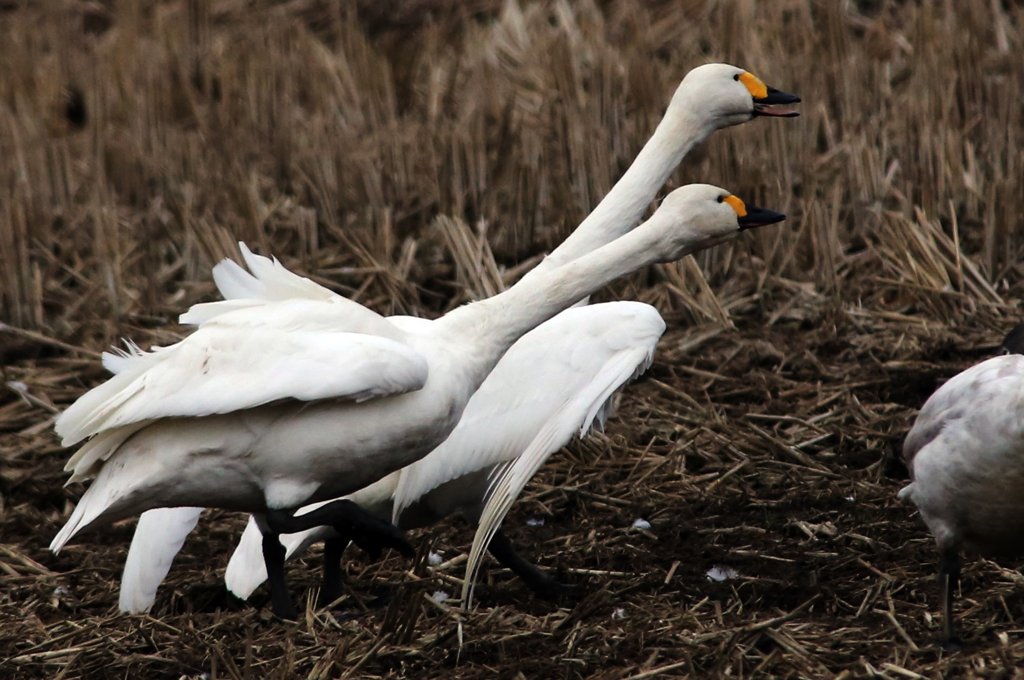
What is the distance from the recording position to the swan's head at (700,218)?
4.22 metres

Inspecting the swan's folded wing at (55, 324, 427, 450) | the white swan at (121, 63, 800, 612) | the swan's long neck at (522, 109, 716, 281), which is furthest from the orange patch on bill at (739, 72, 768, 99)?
the swan's folded wing at (55, 324, 427, 450)

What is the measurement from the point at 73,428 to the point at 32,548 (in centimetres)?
136

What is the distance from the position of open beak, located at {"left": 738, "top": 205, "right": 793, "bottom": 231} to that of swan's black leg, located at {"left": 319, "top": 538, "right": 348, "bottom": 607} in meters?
1.57

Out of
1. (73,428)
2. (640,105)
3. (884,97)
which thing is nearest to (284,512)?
(73,428)

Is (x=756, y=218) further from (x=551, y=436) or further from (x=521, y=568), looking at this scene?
(x=521, y=568)

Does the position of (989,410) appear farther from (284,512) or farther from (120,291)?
(120,291)

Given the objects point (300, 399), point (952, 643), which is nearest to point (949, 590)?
point (952, 643)

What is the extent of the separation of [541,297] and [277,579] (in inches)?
44.0

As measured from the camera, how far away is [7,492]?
5.57m

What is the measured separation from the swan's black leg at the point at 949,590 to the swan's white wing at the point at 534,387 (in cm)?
106

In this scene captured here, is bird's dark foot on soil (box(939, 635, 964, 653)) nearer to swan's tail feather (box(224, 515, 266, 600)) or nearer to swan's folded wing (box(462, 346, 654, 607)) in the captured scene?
swan's folded wing (box(462, 346, 654, 607))

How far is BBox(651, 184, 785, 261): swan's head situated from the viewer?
422 cm

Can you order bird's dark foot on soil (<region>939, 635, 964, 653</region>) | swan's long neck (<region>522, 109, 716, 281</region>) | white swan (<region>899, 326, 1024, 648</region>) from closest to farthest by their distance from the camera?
white swan (<region>899, 326, 1024, 648</region>), bird's dark foot on soil (<region>939, 635, 964, 653</region>), swan's long neck (<region>522, 109, 716, 281</region>)

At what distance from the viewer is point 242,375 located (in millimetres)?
3945
